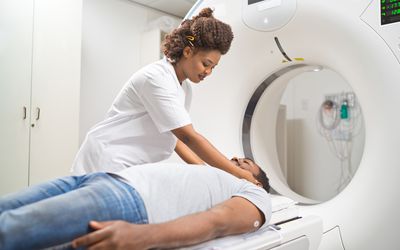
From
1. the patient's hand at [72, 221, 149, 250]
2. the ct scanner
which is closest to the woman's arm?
the ct scanner

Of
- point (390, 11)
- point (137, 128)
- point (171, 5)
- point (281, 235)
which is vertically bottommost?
point (281, 235)

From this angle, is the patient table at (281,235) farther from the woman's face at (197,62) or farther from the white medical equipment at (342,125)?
the white medical equipment at (342,125)

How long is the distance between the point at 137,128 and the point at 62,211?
0.65 metres

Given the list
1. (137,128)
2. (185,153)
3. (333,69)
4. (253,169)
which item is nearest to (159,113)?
(137,128)

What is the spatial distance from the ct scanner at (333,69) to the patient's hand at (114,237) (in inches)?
20.0

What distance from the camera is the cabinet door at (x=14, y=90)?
2.27 m

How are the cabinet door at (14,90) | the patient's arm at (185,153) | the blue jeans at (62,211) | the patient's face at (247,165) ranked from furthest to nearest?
the cabinet door at (14,90) < the patient's arm at (185,153) < the patient's face at (247,165) < the blue jeans at (62,211)

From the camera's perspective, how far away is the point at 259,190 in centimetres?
108

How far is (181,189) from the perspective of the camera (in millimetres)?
907

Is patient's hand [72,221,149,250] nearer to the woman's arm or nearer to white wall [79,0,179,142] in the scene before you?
the woman's arm

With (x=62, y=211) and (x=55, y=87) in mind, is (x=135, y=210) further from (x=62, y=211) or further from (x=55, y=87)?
(x=55, y=87)

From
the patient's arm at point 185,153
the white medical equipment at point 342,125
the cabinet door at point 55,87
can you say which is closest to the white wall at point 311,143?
the white medical equipment at point 342,125

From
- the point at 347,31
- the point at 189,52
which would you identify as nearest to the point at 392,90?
the point at 347,31

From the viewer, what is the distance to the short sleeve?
1226 mm
